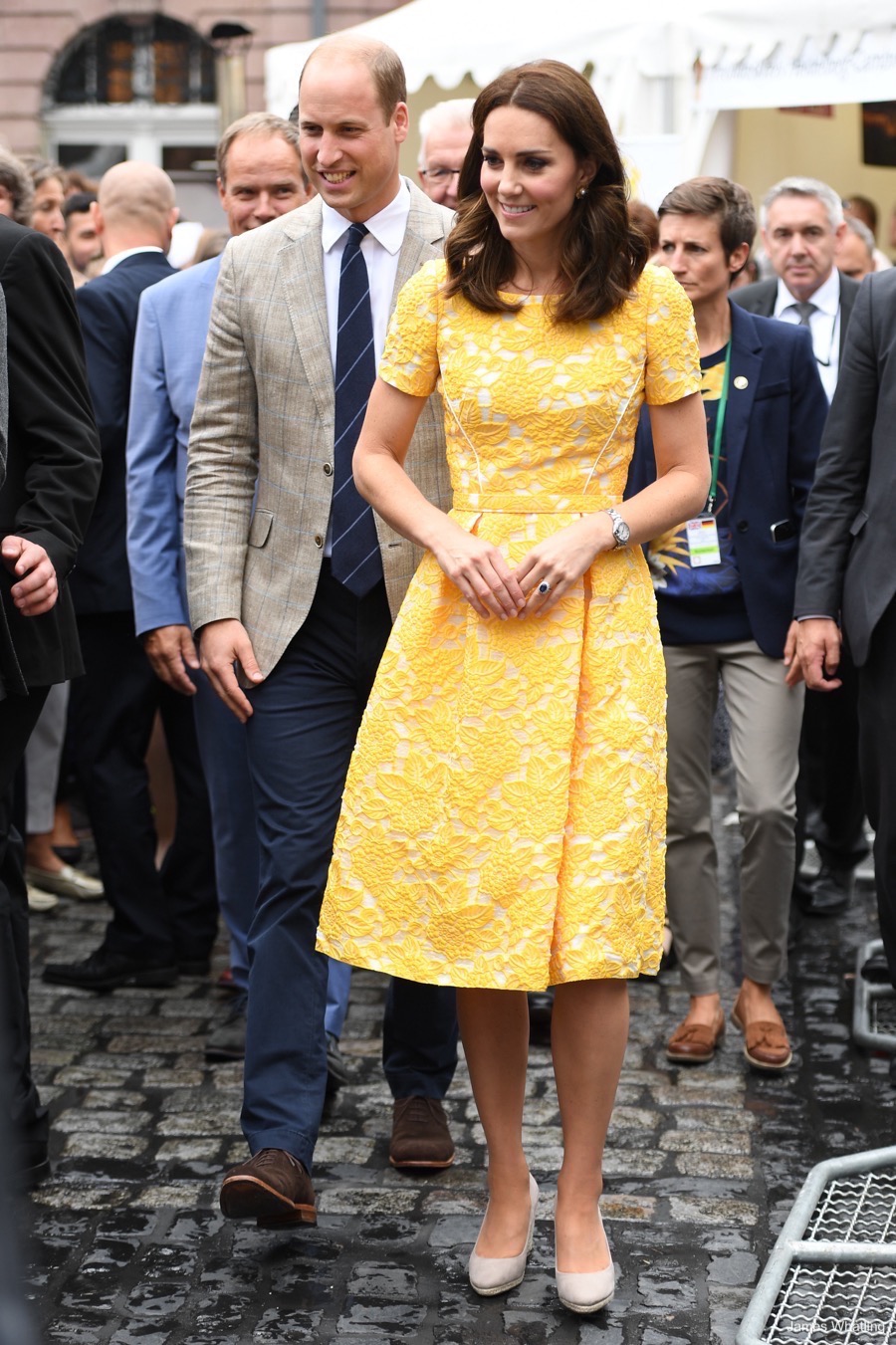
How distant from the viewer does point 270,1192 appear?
3.84m

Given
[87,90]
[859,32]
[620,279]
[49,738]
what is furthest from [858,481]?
[87,90]

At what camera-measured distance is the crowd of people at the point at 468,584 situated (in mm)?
3656

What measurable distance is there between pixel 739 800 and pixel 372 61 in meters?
2.23

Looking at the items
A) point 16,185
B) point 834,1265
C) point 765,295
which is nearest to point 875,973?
point 834,1265

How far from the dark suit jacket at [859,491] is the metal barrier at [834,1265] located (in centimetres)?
113

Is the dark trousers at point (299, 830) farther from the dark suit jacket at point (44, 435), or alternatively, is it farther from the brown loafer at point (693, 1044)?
the brown loafer at point (693, 1044)

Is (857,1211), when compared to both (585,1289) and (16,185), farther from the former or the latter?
(16,185)

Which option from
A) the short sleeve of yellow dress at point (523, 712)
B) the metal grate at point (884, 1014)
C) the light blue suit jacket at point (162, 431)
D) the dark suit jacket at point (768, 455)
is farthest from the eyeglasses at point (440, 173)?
the metal grate at point (884, 1014)

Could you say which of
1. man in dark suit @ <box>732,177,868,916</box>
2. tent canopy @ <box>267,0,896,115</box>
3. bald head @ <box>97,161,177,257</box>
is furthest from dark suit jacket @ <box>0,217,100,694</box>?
tent canopy @ <box>267,0,896,115</box>

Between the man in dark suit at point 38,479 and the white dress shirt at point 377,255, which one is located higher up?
the white dress shirt at point 377,255

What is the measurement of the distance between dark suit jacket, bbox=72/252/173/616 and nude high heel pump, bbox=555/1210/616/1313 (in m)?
2.95

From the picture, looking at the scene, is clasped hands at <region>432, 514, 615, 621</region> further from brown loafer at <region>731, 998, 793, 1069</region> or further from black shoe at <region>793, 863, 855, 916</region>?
black shoe at <region>793, 863, 855, 916</region>

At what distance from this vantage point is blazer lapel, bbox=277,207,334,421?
13.7 ft

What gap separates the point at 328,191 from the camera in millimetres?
4102
